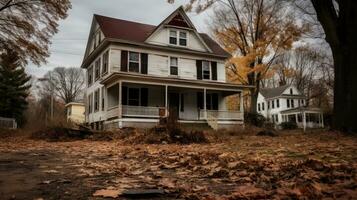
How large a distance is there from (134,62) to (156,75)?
5.91 feet

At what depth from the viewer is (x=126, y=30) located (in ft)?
80.4

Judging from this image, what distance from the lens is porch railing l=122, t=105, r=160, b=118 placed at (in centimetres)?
2041

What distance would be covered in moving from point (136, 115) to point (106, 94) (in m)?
3.49

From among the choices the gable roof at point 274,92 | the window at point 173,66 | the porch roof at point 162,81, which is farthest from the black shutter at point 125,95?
the gable roof at point 274,92

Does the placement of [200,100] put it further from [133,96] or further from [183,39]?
A: [133,96]

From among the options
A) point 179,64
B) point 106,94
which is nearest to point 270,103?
point 179,64

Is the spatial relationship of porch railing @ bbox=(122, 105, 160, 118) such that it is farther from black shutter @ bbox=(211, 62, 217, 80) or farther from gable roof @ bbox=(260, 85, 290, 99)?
gable roof @ bbox=(260, 85, 290, 99)

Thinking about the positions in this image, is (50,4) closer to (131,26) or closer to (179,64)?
(131,26)

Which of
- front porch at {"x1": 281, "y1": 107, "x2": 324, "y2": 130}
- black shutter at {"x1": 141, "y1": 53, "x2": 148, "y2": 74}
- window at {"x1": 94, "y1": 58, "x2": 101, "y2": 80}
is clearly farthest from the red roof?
front porch at {"x1": 281, "y1": 107, "x2": 324, "y2": 130}

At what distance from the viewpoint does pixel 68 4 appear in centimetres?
2011

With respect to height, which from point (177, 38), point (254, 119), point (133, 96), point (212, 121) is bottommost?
point (212, 121)

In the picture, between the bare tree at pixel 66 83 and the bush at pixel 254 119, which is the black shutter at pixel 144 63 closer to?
the bush at pixel 254 119

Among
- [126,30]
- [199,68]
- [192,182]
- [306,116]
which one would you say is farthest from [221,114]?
[306,116]

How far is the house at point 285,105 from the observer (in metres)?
48.7
